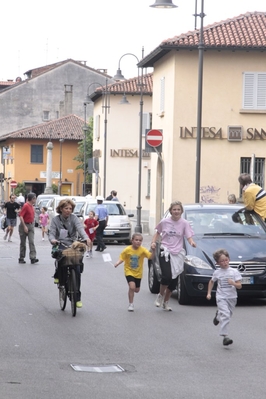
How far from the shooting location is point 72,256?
13.8 m

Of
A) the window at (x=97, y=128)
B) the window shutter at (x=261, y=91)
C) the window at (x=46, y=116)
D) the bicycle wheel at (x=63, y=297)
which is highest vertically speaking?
the window at (x=46, y=116)

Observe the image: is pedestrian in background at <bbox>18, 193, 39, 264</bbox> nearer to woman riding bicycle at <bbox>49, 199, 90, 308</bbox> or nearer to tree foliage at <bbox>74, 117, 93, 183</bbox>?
woman riding bicycle at <bbox>49, 199, 90, 308</bbox>

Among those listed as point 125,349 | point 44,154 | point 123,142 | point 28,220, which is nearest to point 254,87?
point 28,220

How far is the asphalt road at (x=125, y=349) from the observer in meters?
8.28

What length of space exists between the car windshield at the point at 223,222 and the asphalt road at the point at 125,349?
1224 mm

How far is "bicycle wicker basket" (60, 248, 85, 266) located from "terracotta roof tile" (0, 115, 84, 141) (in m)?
78.8

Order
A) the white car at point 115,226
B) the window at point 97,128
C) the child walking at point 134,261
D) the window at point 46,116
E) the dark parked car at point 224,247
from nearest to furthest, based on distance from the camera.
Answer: the child walking at point 134,261
the dark parked car at point 224,247
the white car at point 115,226
the window at point 97,128
the window at point 46,116

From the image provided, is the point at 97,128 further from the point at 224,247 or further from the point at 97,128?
the point at 224,247

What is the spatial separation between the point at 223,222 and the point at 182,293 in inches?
64.2

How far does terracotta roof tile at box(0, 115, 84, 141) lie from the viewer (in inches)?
3639

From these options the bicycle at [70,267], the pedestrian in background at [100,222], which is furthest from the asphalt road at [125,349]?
the pedestrian in background at [100,222]

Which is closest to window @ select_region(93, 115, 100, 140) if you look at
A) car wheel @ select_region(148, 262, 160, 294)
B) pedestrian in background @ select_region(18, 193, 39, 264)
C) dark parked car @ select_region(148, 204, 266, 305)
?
pedestrian in background @ select_region(18, 193, 39, 264)

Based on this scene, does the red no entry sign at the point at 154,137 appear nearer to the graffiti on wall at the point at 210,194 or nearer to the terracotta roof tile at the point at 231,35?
the graffiti on wall at the point at 210,194

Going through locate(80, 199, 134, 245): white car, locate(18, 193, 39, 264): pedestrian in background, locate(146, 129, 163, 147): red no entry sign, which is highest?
locate(146, 129, 163, 147): red no entry sign
